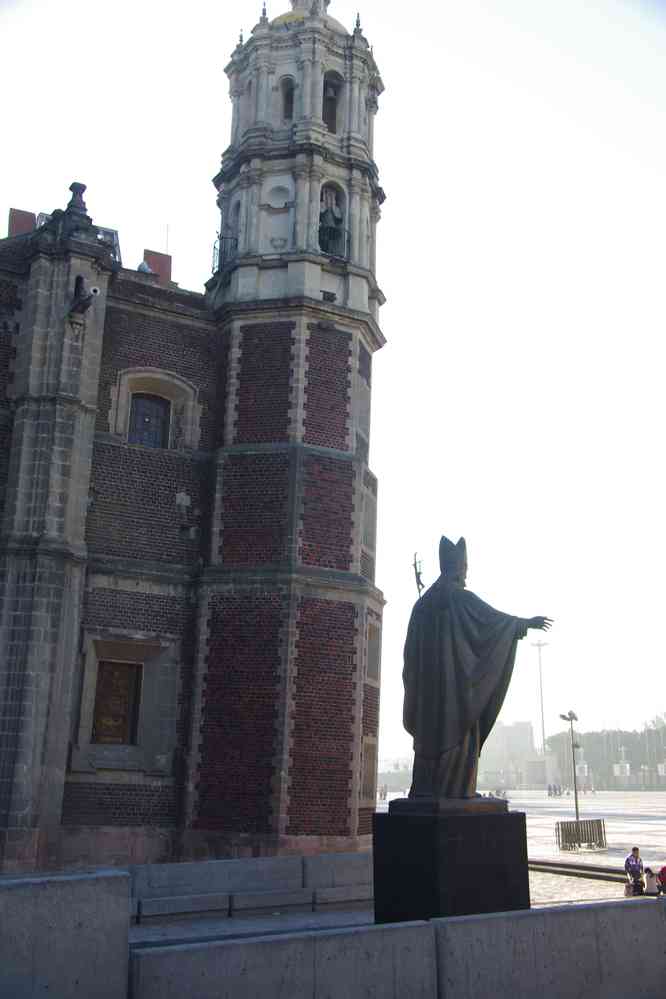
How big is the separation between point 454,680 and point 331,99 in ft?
67.8

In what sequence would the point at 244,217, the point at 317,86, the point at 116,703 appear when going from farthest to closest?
the point at 317,86 < the point at 244,217 < the point at 116,703

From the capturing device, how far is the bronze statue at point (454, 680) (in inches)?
354

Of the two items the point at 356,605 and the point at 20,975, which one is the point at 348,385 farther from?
the point at 20,975

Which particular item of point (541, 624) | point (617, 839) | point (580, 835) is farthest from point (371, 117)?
point (617, 839)

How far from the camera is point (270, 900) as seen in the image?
14.5m

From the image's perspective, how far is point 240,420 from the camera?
71.0 feet

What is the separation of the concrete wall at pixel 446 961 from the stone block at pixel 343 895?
23.1 feet

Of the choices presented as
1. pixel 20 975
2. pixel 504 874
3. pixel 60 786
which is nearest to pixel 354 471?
pixel 60 786

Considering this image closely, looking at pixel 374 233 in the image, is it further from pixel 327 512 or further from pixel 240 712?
pixel 240 712

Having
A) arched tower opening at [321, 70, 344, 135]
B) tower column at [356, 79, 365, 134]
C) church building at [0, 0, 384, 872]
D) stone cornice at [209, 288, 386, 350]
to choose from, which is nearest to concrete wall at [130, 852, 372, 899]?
church building at [0, 0, 384, 872]

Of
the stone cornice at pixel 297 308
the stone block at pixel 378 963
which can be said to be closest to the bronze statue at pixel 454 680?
the stone block at pixel 378 963

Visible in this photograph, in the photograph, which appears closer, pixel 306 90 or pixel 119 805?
pixel 119 805

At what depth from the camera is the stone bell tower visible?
62.8 ft

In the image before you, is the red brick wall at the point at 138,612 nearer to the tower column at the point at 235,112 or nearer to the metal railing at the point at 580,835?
the tower column at the point at 235,112
